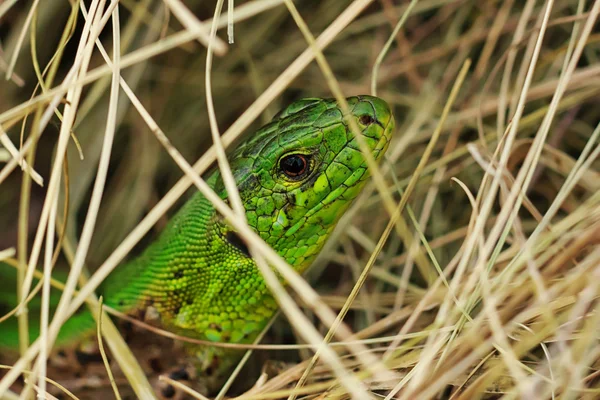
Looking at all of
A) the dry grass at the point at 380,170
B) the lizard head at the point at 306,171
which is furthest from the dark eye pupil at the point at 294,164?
the dry grass at the point at 380,170

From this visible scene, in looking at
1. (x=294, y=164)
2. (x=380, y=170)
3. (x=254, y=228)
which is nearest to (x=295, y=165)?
(x=294, y=164)

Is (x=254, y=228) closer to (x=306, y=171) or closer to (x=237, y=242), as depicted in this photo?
(x=237, y=242)

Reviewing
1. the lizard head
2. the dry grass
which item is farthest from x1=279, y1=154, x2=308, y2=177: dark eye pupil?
the dry grass

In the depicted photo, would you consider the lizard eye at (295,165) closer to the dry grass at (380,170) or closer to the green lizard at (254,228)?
the green lizard at (254,228)

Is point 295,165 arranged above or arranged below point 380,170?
above

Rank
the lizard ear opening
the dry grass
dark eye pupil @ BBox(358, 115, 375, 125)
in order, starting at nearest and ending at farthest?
the dry grass < dark eye pupil @ BBox(358, 115, 375, 125) < the lizard ear opening

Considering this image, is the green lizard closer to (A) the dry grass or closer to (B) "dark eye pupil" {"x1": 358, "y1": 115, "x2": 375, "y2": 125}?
(B) "dark eye pupil" {"x1": 358, "y1": 115, "x2": 375, "y2": 125}
